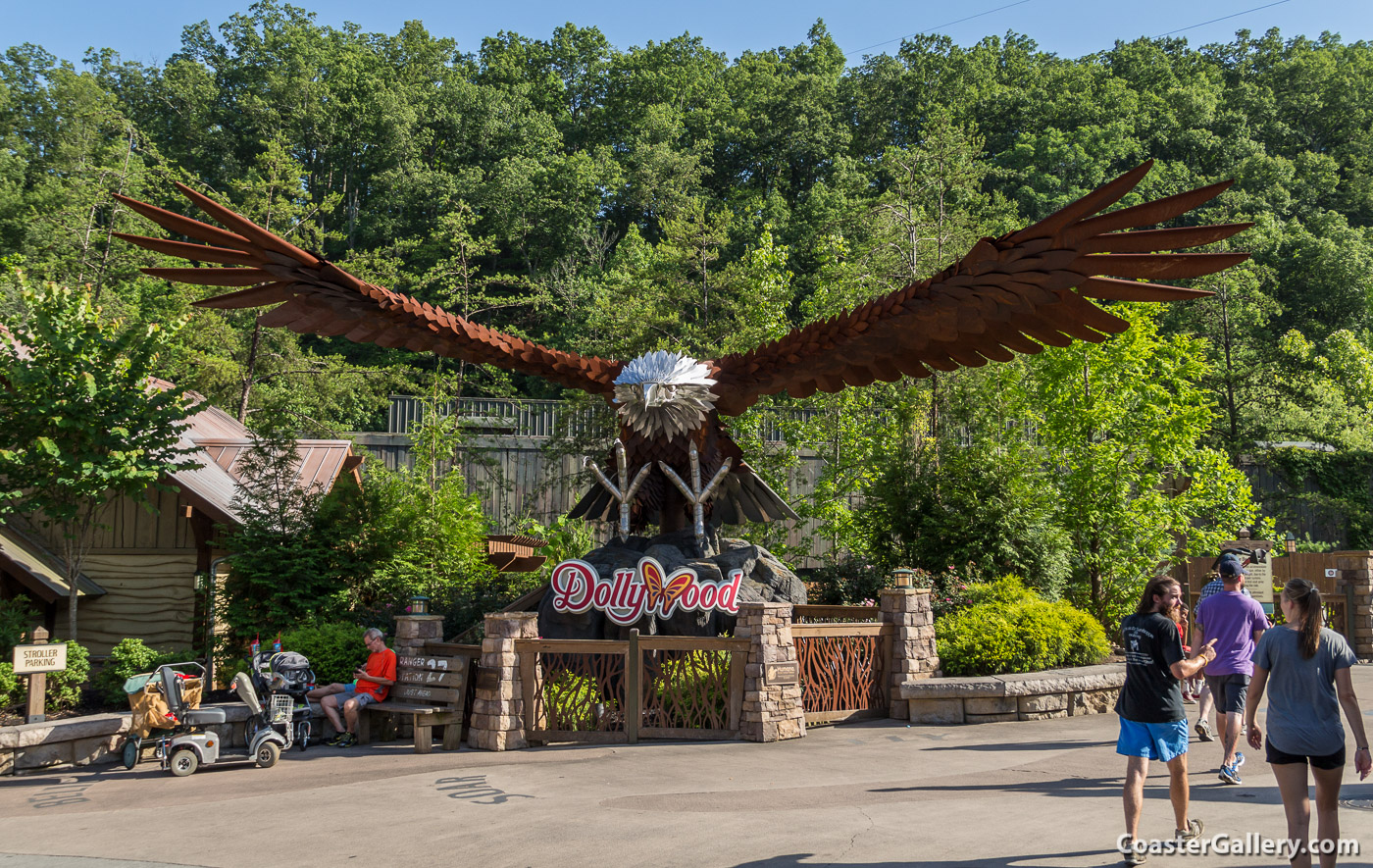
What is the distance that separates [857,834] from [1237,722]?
3.16m

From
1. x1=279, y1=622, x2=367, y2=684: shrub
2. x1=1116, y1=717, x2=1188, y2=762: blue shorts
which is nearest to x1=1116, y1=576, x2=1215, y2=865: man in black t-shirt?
x1=1116, y1=717, x2=1188, y2=762: blue shorts

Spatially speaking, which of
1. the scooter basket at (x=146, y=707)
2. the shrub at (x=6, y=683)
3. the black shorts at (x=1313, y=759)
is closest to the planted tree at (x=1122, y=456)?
the black shorts at (x=1313, y=759)

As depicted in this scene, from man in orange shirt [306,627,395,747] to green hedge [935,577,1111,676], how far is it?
6419mm

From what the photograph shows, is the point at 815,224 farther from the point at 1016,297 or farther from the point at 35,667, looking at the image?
the point at 35,667

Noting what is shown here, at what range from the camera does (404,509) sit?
14680 mm

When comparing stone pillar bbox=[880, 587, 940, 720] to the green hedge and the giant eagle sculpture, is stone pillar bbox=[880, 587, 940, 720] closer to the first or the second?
the green hedge

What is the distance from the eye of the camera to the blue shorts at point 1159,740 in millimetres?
5258

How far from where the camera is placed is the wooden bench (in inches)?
384

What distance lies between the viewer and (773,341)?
11.8 m

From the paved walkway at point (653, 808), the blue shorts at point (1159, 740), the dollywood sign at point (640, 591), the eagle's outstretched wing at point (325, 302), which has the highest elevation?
the eagle's outstretched wing at point (325, 302)

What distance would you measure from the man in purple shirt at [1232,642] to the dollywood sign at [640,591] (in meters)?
4.96

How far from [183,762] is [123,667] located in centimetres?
299

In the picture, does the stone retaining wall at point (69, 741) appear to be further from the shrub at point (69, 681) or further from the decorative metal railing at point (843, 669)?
the decorative metal railing at point (843, 669)

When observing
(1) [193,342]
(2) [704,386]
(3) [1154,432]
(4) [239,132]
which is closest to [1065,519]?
(3) [1154,432]
